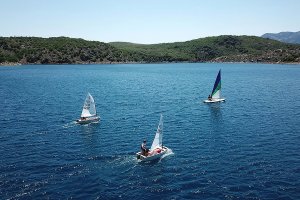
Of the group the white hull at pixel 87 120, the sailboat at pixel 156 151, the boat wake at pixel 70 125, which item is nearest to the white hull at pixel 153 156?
the sailboat at pixel 156 151

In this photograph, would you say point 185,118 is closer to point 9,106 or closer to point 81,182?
point 81,182

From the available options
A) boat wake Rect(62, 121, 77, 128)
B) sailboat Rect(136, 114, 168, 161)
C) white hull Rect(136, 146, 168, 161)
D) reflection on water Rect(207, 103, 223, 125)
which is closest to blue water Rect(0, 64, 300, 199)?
reflection on water Rect(207, 103, 223, 125)

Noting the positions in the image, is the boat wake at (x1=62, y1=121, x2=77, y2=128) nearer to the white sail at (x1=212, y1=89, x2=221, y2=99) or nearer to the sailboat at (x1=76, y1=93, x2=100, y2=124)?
the sailboat at (x1=76, y1=93, x2=100, y2=124)

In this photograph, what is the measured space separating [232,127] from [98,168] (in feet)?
126

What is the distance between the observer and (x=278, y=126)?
79625 mm

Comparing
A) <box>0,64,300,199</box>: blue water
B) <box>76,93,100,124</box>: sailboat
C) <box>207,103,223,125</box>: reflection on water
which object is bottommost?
<box>0,64,300,199</box>: blue water

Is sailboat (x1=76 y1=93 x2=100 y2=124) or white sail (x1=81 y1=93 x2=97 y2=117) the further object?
white sail (x1=81 y1=93 x2=97 y2=117)

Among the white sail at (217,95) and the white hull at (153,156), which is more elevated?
the white sail at (217,95)

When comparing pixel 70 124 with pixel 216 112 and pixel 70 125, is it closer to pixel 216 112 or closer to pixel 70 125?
pixel 70 125

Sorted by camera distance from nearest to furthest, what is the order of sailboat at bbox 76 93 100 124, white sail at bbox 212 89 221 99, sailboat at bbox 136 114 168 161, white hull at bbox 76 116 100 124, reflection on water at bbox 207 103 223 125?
sailboat at bbox 136 114 168 161
white hull at bbox 76 116 100 124
sailboat at bbox 76 93 100 124
reflection on water at bbox 207 103 223 125
white sail at bbox 212 89 221 99

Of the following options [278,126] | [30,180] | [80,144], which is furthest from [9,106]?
[278,126]

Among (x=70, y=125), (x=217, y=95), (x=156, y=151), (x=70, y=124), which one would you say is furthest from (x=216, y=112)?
(x=156, y=151)

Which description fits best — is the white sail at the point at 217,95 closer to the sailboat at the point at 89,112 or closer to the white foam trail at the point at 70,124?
the sailboat at the point at 89,112

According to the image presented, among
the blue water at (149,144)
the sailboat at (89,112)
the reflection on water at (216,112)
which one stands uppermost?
the sailboat at (89,112)
